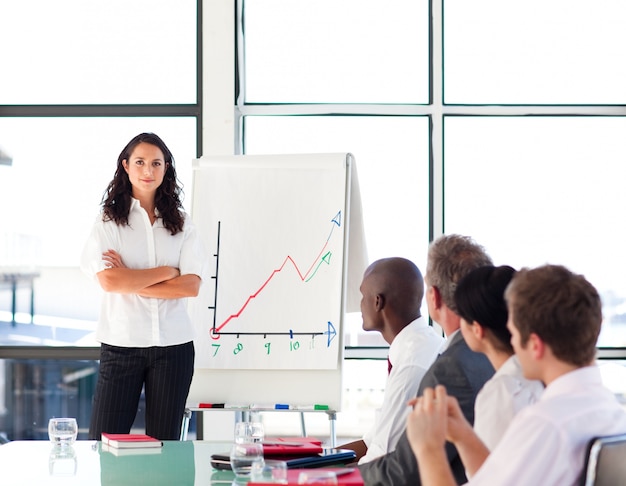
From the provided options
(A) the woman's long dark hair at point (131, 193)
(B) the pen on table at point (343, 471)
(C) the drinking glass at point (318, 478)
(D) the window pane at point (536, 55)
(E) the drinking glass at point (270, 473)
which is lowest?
(B) the pen on table at point (343, 471)

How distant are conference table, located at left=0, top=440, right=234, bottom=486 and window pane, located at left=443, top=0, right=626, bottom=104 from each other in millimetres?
3173

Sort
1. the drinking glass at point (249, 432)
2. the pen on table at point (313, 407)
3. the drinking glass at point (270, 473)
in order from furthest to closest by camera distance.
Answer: the pen on table at point (313, 407) → the drinking glass at point (249, 432) → the drinking glass at point (270, 473)

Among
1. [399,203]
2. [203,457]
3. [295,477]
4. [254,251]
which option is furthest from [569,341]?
[399,203]

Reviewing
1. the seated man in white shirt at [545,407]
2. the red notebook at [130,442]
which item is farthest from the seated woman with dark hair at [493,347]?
the red notebook at [130,442]

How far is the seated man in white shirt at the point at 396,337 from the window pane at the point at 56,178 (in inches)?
102

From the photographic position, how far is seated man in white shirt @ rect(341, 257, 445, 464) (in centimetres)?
244

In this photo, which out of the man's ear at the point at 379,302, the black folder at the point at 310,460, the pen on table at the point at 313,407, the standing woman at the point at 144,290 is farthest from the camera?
the pen on table at the point at 313,407

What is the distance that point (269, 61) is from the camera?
5.12m

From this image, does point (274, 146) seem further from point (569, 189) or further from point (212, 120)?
point (569, 189)

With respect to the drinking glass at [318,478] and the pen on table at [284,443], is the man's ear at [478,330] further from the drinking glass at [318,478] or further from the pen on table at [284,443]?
the pen on table at [284,443]

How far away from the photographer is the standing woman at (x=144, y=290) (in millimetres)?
3633

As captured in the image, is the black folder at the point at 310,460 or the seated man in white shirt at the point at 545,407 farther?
the black folder at the point at 310,460

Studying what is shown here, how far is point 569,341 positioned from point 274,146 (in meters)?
3.65

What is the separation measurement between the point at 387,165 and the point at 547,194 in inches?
37.5
